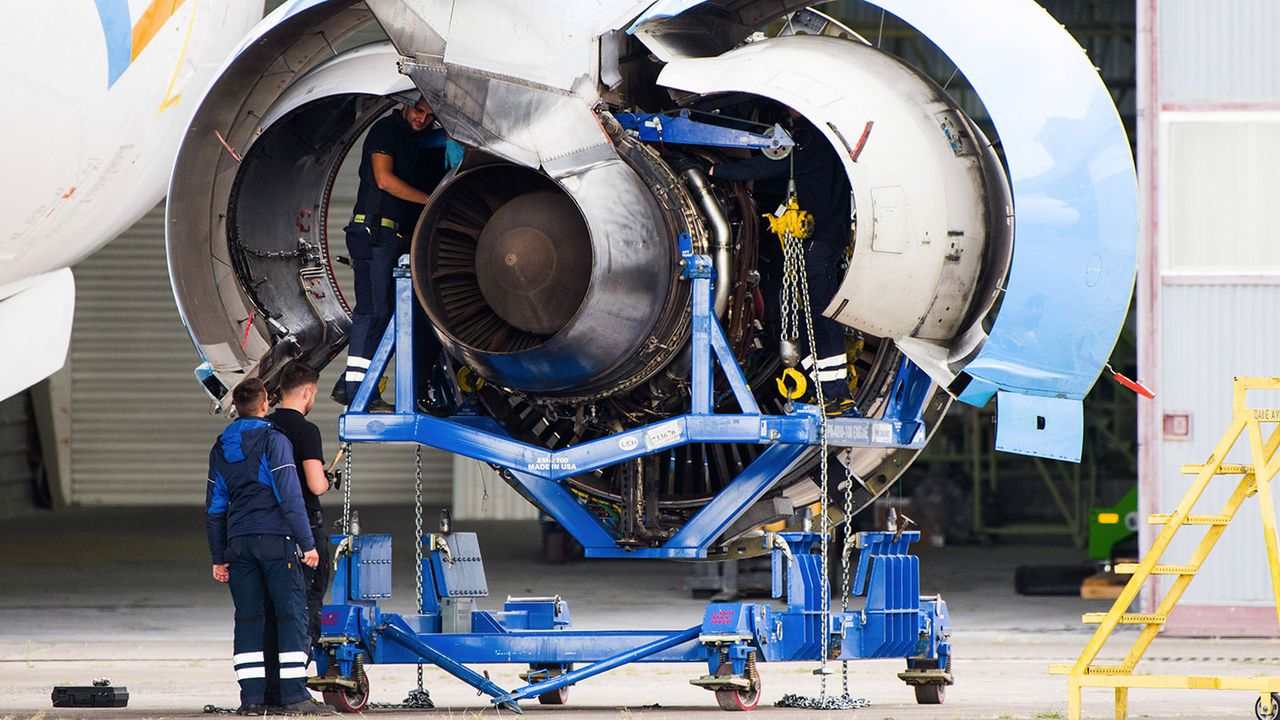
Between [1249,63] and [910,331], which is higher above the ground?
[1249,63]

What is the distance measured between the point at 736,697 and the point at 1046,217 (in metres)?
2.77

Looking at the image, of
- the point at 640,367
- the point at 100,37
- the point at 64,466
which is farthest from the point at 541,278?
the point at 64,466

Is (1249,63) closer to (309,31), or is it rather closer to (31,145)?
(309,31)

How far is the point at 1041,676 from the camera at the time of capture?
39.1 ft

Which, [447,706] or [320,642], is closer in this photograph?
[320,642]

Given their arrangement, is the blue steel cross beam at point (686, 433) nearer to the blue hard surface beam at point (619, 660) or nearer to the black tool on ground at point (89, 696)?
the blue hard surface beam at point (619, 660)

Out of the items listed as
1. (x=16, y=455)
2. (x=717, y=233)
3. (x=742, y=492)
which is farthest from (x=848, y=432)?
(x=16, y=455)

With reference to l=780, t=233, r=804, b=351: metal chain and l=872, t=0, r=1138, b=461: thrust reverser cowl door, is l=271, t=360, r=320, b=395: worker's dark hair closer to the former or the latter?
l=780, t=233, r=804, b=351: metal chain

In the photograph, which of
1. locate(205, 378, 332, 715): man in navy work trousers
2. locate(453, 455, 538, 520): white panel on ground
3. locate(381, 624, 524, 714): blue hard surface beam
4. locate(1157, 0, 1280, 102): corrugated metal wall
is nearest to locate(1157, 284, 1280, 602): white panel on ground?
locate(1157, 0, 1280, 102): corrugated metal wall

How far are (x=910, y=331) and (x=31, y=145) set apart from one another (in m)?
3.96

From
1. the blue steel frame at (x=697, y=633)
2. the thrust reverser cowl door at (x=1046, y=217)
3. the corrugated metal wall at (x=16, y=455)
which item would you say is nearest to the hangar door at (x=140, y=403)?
the corrugated metal wall at (x=16, y=455)

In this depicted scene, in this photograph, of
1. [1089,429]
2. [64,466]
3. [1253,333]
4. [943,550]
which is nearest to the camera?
[1253,333]

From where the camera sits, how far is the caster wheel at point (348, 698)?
9.08m

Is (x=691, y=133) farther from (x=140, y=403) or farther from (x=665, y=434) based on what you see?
(x=140, y=403)
